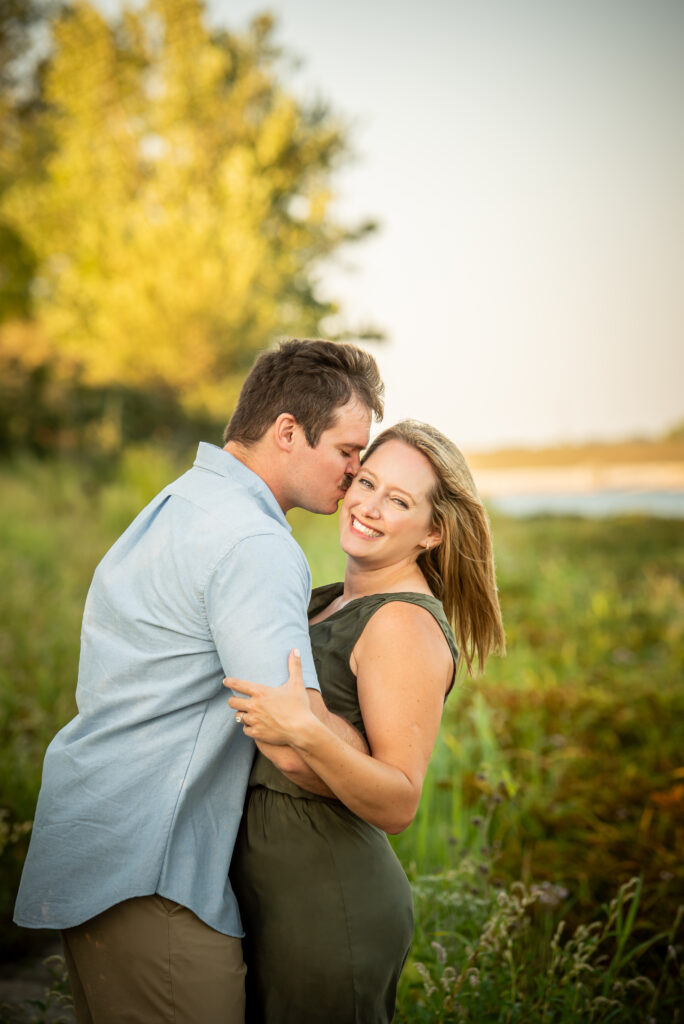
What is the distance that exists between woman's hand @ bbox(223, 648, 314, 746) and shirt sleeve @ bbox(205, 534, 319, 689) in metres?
0.02

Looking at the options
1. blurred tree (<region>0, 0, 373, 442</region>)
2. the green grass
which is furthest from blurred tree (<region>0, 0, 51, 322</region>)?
the green grass

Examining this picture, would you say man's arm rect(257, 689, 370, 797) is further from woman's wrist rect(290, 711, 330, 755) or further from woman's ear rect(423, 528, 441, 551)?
woman's ear rect(423, 528, 441, 551)

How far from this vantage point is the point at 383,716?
2037 millimetres

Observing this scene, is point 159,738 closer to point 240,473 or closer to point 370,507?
point 240,473

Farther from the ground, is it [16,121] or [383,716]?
[16,121]

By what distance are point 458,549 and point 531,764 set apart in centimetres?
325

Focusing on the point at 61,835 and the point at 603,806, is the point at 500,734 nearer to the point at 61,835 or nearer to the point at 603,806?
the point at 603,806

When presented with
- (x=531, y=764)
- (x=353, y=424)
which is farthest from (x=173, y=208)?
(x=353, y=424)

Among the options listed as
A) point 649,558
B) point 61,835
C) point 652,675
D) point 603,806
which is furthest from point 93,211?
point 61,835

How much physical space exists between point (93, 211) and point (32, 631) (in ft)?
48.2

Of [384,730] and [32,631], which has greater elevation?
[384,730]

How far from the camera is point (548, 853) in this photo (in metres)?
4.34

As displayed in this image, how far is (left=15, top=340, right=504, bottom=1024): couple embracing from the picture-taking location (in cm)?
186

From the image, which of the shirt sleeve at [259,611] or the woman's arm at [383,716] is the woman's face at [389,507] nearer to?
the woman's arm at [383,716]
